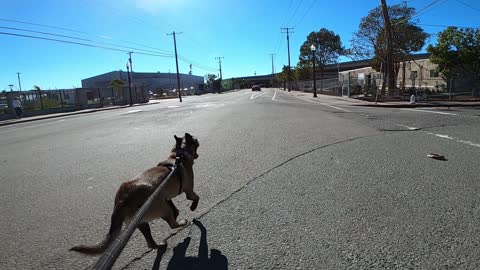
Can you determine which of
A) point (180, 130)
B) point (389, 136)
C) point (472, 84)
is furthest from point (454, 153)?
point (472, 84)

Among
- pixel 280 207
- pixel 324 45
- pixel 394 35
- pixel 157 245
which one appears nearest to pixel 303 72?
pixel 324 45

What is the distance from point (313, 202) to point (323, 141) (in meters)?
4.99

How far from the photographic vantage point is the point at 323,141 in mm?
9539

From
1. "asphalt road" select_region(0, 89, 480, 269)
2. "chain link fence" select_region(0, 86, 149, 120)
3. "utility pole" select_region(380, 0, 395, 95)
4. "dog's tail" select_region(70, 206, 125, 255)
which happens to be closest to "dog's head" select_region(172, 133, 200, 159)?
"asphalt road" select_region(0, 89, 480, 269)

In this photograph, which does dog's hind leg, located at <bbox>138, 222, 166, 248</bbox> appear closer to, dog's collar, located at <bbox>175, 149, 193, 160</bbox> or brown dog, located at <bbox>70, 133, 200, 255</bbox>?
brown dog, located at <bbox>70, 133, 200, 255</bbox>

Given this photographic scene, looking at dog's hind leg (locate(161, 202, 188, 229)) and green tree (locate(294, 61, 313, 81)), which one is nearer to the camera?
dog's hind leg (locate(161, 202, 188, 229))

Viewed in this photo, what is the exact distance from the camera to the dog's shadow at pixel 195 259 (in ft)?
10.6

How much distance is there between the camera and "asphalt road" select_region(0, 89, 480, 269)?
336 cm

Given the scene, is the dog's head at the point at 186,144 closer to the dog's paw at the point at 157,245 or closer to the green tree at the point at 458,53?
the dog's paw at the point at 157,245

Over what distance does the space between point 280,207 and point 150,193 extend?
1.98 metres

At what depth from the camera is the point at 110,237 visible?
9.34 feet

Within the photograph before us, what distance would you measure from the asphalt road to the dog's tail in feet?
1.85

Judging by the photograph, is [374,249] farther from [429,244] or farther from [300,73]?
[300,73]

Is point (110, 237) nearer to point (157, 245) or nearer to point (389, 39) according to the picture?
point (157, 245)
